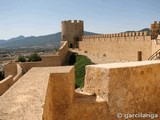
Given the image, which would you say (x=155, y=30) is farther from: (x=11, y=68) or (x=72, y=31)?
Result: (x=72, y=31)

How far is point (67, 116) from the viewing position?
20.0ft

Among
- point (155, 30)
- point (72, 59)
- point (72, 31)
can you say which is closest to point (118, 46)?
point (155, 30)

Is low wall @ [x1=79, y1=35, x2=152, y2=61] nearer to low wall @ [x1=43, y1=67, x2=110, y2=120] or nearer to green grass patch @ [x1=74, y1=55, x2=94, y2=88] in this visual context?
green grass patch @ [x1=74, y1=55, x2=94, y2=88]

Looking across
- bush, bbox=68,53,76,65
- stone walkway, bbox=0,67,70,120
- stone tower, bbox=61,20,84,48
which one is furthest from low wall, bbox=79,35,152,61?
stone walkway, bbox=0,67,70,120

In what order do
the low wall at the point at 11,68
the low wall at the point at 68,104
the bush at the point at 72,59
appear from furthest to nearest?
the bush at the point at 72,59 < the low wall at the point at 11,68 < the low wall at the point at 68,104

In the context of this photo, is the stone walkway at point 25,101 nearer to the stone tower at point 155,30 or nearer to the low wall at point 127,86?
the low wall at point 127,86

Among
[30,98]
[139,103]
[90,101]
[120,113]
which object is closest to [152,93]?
[139,103]

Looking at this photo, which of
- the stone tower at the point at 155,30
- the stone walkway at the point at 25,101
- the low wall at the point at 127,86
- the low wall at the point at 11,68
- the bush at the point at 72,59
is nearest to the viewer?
the stone walkway at the point at 25,101

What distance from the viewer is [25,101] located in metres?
4.29

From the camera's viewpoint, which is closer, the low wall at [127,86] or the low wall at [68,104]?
the low wall at [68,104]

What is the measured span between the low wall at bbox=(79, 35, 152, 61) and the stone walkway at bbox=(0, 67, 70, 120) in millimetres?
16918

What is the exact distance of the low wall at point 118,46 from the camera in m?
22.2

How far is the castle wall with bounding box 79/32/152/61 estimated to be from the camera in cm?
Result: 2228

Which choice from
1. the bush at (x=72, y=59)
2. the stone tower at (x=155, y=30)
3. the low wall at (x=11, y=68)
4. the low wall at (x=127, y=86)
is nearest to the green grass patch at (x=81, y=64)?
the bush at (x=72, y=59)
